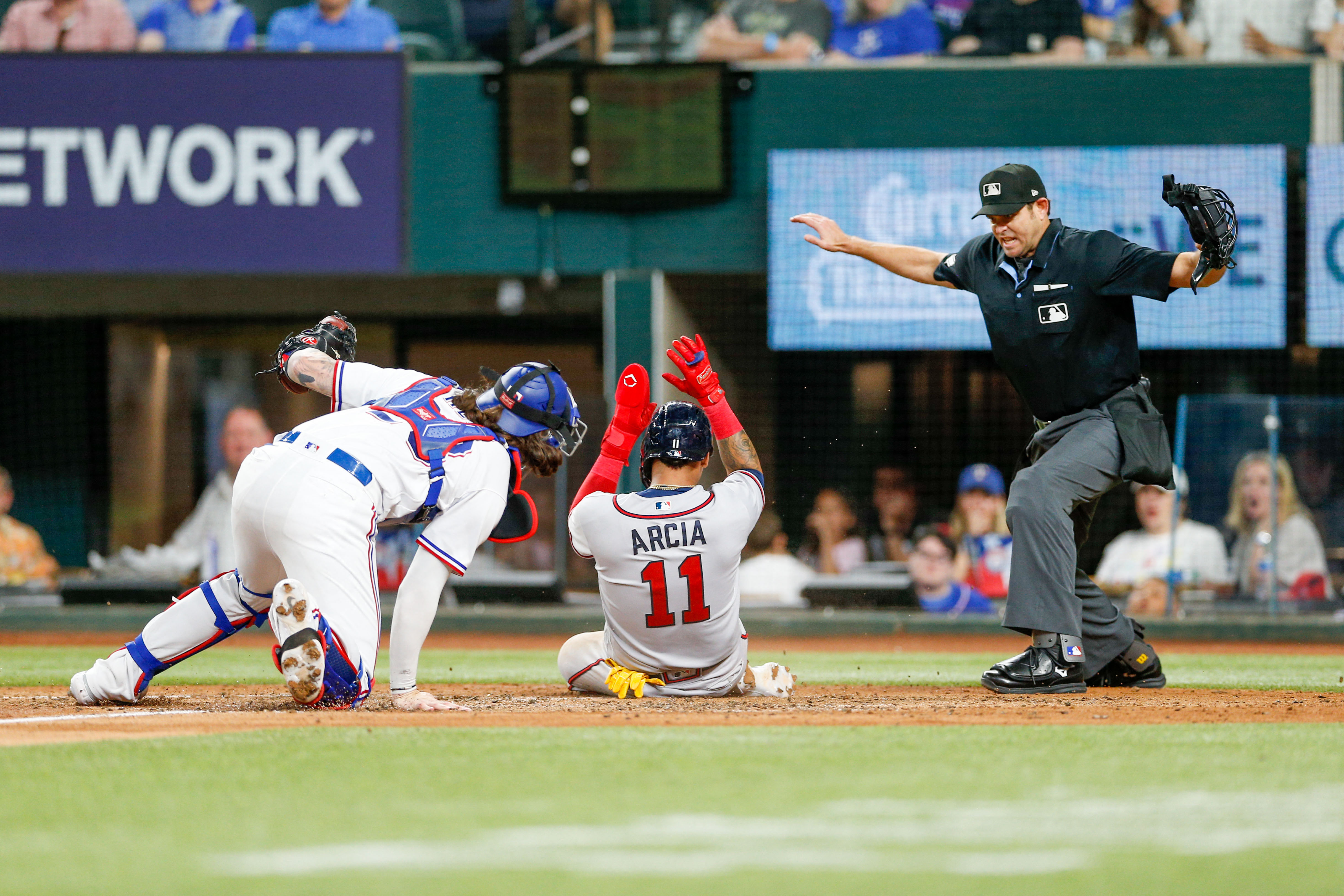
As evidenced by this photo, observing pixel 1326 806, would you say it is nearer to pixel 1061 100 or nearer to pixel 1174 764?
pixel 1174 764

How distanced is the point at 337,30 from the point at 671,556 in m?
8.22

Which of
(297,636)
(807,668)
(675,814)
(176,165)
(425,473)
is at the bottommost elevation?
(807,668)

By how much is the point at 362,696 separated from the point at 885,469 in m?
7.95

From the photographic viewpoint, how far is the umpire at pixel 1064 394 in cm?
545

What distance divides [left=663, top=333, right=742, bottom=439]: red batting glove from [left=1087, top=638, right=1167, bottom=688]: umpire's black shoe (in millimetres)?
1786

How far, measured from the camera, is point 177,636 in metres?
5.01

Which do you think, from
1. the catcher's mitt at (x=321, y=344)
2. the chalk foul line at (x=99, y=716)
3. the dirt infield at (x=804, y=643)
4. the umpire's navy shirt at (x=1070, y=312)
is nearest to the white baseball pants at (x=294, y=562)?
the chalk foul line at (x=99, y=716)

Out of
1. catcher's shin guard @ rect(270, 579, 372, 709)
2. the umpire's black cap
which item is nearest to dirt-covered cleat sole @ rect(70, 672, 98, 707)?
catcher's shin guard @ rect(270, 579, 372, 709)

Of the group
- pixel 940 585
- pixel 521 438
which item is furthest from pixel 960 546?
pixel 521 438

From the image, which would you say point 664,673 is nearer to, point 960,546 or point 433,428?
point 433,428

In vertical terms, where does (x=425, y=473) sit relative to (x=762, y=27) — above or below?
below

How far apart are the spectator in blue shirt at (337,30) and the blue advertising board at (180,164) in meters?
0.47

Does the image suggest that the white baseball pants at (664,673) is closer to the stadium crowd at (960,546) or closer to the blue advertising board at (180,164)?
the stadium crowd at (960,546)

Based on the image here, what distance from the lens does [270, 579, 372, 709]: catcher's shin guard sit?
14.4 feet
